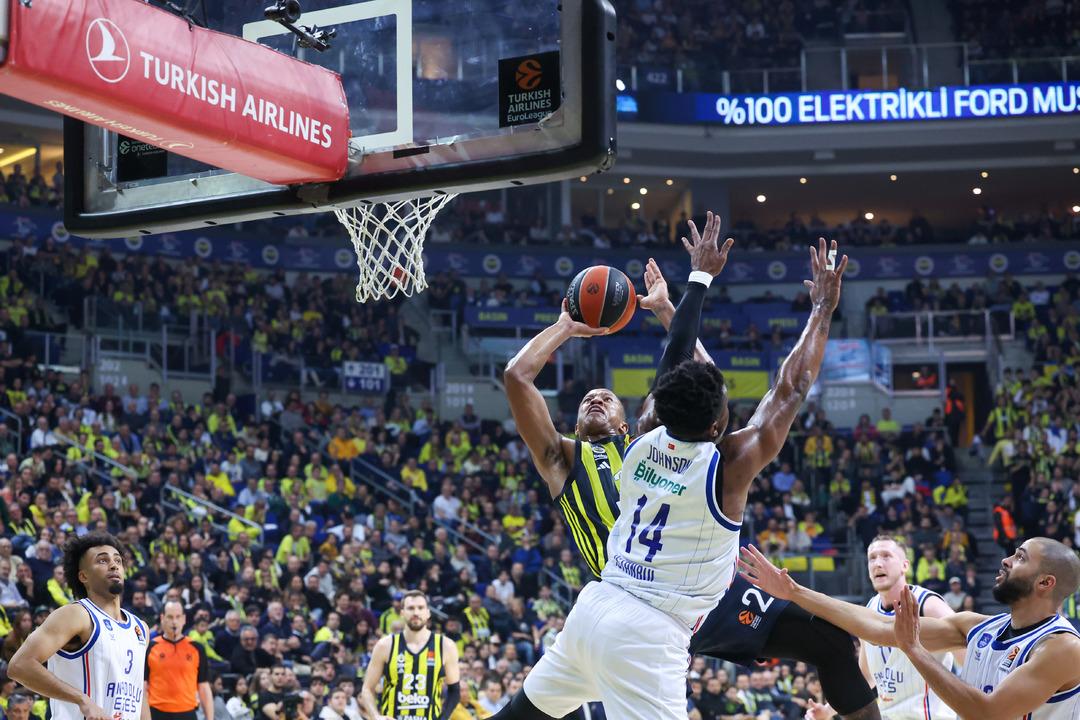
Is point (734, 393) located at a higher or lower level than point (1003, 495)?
higher

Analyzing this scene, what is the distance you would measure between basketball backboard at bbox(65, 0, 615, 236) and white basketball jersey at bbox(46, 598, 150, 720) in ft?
6.90

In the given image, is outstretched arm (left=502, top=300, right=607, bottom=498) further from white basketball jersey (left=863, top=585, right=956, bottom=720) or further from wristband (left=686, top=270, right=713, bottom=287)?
white basketball jersey (left=863, top=585, right=956, bottom=720)

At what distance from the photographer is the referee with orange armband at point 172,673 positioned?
1080 cm

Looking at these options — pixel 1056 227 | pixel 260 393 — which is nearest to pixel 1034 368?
pixel 1056 227

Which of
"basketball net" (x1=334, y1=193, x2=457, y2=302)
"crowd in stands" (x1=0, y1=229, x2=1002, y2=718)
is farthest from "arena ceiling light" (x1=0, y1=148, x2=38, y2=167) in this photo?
"basketball net" (x1=334, y1=193, x2=457, y2=302)

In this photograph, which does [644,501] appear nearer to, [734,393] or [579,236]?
[734,393]

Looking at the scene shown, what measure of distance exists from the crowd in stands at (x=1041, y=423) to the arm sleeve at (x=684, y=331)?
47.6ft

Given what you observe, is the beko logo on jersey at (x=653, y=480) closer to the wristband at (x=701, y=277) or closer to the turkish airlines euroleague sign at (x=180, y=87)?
the wristband at (x=701, y=277)

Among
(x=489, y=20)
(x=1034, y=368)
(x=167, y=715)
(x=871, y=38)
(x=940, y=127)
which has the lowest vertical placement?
(x=167, y=715)

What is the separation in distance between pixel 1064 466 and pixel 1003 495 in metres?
2.35

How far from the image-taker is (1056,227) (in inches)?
1045

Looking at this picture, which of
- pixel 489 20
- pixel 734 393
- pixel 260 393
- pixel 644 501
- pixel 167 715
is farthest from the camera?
pixel 734 393

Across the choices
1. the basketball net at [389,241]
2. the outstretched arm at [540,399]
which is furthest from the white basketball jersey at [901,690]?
the basketball net at [389,241]

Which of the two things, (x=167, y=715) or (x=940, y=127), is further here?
(x=940, y=127)
